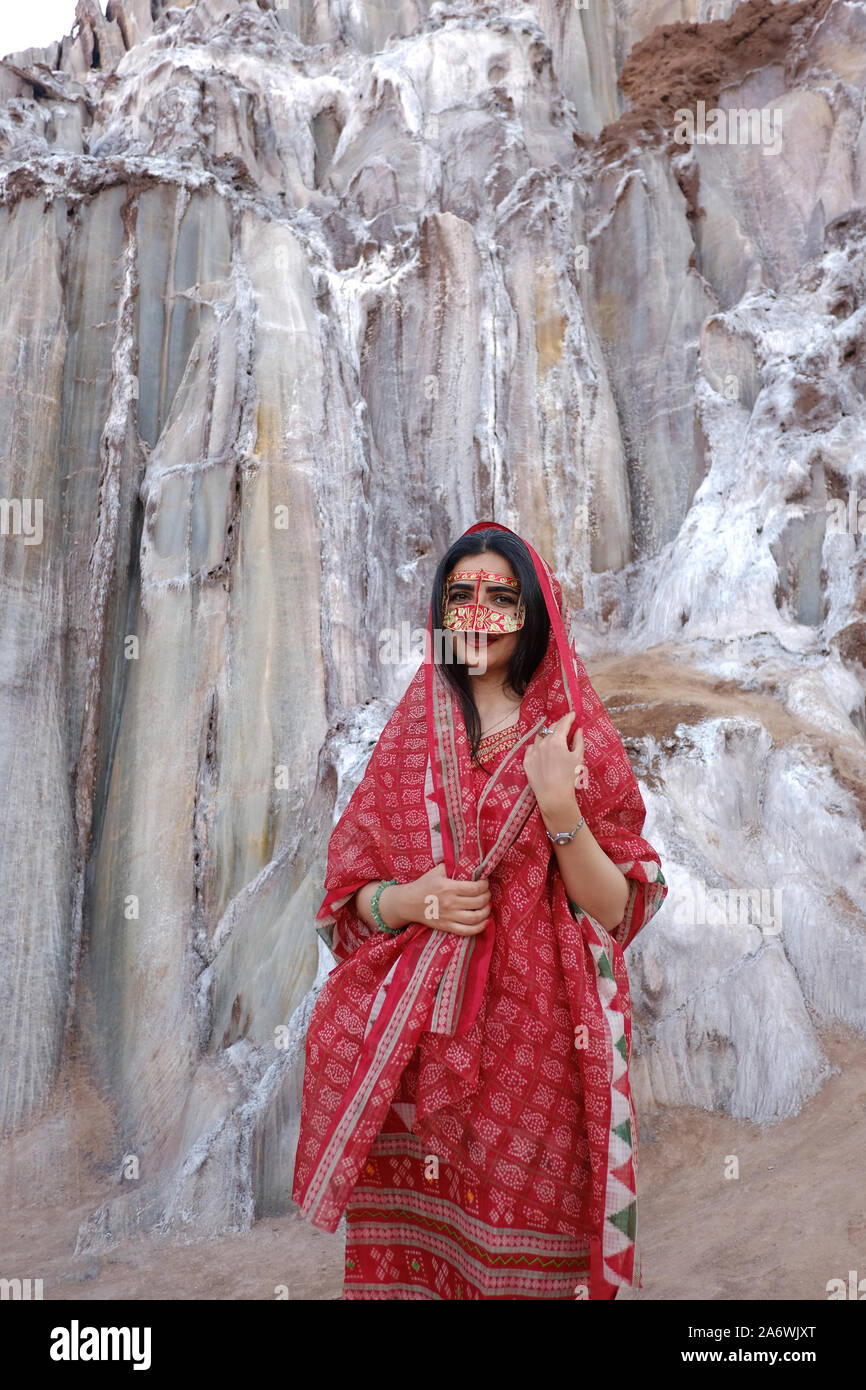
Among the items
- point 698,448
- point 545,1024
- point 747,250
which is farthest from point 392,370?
point 545,1024

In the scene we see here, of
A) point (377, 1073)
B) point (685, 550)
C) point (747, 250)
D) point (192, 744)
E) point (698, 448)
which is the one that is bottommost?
point (377, 1073)

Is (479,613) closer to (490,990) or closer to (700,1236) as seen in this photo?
(490,990)

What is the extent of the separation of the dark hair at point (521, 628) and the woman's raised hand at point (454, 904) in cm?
36

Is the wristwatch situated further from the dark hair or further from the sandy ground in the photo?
the sandy ground

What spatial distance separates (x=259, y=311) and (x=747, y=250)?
15.7ft

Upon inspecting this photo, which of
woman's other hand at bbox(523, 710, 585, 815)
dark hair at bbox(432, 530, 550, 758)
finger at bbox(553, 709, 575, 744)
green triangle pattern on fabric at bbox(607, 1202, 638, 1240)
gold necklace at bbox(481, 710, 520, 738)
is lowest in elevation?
green triangle pattern on fabric at bbox(607, 1202, 638, 1240)

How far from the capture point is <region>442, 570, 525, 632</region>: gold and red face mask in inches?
97.7

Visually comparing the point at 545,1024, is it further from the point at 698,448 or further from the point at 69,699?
the point at 698,448

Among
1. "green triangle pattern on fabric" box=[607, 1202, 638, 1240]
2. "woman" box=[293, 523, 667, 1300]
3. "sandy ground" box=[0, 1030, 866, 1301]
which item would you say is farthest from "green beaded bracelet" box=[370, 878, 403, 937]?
"sandy ground" box=[0, 1030, 866, 1301]

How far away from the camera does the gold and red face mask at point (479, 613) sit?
248 centimetres

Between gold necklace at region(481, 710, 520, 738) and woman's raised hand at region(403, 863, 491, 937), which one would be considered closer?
woman's raised hand at region(403, 863, 491, 937)

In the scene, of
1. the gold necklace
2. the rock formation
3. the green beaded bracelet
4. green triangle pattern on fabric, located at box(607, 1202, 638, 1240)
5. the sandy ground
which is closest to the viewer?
green triangle pattern on fabric, located at box(607, 1202, 638, 1240)

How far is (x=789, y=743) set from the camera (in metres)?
6.43

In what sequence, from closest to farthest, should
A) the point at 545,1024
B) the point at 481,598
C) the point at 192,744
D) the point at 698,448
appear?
the point at 545,1024 → the point at 481,598 → the point at 192,744 → the point at 698,448
